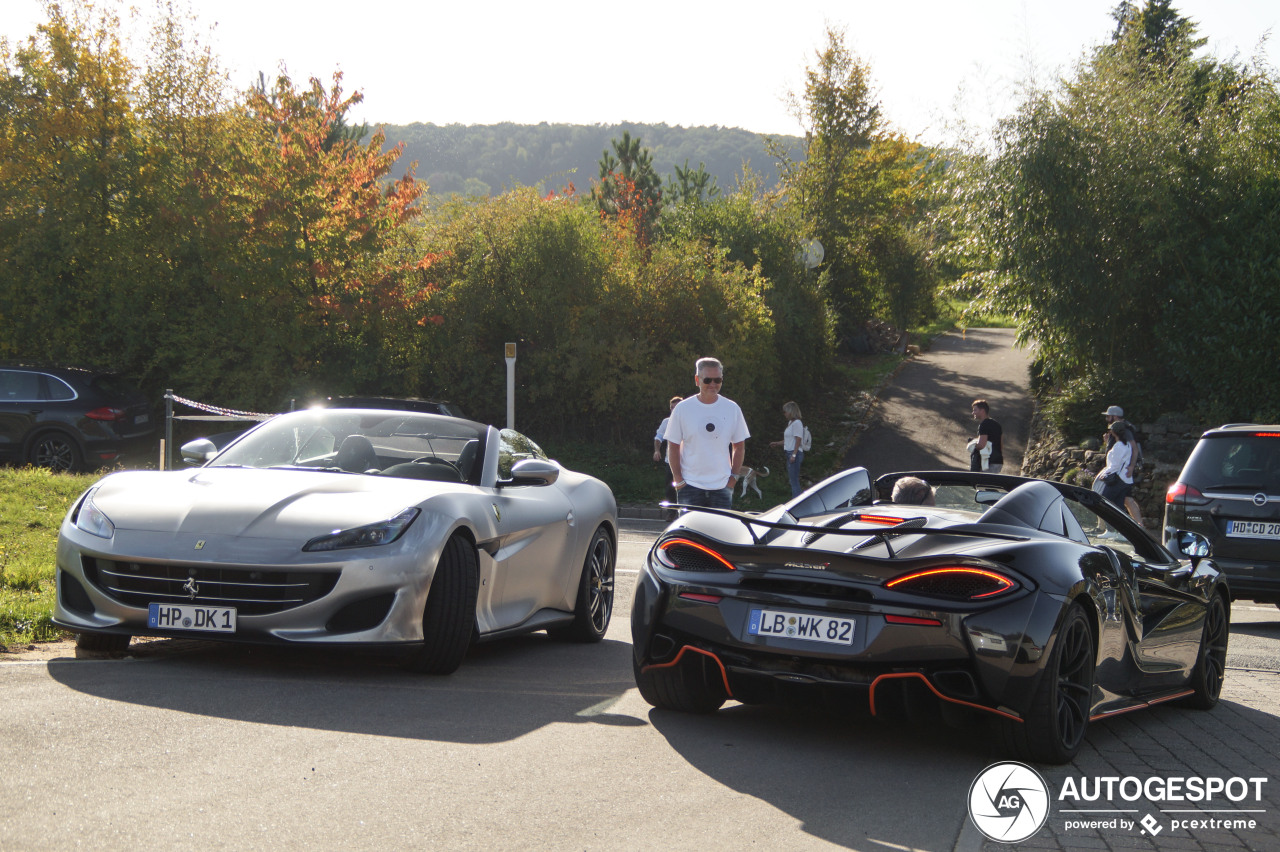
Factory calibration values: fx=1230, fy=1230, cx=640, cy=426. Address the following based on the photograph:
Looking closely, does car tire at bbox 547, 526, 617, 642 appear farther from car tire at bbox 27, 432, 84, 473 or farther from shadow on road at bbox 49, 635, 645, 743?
car tire at bbox 27, 432, 84, 473

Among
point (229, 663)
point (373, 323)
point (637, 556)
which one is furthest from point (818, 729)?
point (373, 323)

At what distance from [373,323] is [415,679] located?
17.9 meters

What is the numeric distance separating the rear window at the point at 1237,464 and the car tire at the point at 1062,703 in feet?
21.2

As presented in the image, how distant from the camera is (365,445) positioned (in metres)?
7.29

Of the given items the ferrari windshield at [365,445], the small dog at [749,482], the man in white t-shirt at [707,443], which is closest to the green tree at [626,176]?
the small dog at [749,482]

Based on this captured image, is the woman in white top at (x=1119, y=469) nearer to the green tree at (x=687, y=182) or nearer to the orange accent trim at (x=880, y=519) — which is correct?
the orange accent trim at (x=880, y=519)

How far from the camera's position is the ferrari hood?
19.9 feet

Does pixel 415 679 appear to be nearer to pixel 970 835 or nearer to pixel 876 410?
pixel 970 835

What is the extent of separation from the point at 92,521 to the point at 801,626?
3.72m

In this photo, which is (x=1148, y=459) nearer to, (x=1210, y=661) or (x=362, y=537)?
(x=1210, y=661)

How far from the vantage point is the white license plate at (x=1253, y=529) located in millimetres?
10617

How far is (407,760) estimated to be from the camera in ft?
15.4

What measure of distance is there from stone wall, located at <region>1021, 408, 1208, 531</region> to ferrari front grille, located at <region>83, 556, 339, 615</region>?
16.5m

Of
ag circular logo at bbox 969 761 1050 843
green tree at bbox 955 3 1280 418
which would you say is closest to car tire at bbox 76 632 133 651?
ag circular logo at bbox 969 761 1050 843
